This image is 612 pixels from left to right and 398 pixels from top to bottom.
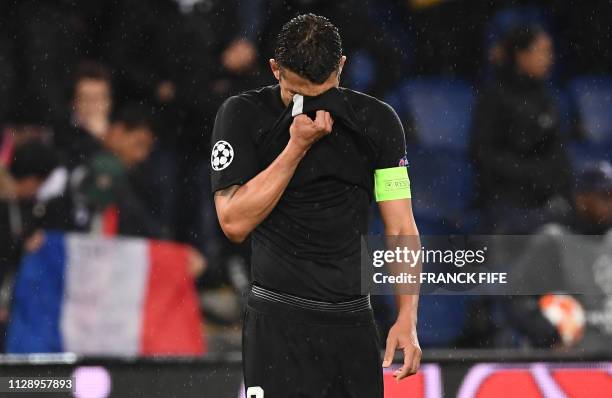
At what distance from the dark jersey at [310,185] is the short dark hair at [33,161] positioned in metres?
3.57

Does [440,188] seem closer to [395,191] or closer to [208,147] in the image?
[208,147]

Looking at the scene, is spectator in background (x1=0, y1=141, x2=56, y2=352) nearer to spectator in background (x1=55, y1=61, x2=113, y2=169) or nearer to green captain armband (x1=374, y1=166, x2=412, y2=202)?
spectator in background (x1=55, y1=61, x2=113, y2=169)

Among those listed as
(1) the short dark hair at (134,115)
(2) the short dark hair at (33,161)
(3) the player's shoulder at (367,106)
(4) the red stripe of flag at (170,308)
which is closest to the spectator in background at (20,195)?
(2) the short dark hair at (33,161)

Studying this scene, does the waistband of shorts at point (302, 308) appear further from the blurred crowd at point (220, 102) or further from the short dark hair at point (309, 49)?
the blurred crowd at point (220, 102)

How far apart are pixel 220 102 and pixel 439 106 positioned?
5.82ft

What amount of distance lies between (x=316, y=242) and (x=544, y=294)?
3.74 meters

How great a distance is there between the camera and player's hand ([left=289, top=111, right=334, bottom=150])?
3.88m

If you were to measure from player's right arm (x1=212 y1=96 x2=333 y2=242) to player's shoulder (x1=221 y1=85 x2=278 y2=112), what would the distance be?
34mm

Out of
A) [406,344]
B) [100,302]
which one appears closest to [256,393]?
[406,344]

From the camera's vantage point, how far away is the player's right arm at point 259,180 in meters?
3.90

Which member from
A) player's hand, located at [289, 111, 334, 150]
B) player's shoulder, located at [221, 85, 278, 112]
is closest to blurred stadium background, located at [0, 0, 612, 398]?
player's shoulder, located at [221, 85, 278, 112]

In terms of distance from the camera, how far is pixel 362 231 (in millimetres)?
4281

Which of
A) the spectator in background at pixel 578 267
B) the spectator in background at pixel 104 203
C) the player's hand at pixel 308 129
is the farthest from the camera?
the spectator in background at pixel 578 267

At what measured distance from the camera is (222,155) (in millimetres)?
4129
